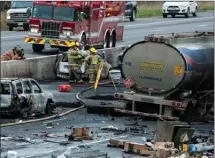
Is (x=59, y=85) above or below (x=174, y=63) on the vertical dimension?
below

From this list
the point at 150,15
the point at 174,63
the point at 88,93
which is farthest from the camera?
the point at 150,15

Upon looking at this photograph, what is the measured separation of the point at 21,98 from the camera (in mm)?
21500

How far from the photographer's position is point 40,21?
36.3m

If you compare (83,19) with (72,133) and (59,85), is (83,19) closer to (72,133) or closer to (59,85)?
(59,85)

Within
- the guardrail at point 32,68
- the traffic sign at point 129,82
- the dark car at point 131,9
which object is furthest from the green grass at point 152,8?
the traffic sign at point 129,82

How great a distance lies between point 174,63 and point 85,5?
15.0 m

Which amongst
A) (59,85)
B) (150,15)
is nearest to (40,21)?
(59,85)

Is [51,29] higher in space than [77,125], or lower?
higher

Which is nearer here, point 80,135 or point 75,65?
point 80,135

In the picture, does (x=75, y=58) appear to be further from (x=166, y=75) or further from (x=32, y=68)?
(x=166, y=75)

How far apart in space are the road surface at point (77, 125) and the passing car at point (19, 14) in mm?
23775

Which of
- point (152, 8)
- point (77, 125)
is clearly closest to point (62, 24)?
point (77, 125)

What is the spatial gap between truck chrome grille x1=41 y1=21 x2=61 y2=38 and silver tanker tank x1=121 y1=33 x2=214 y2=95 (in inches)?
515

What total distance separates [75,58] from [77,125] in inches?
355
